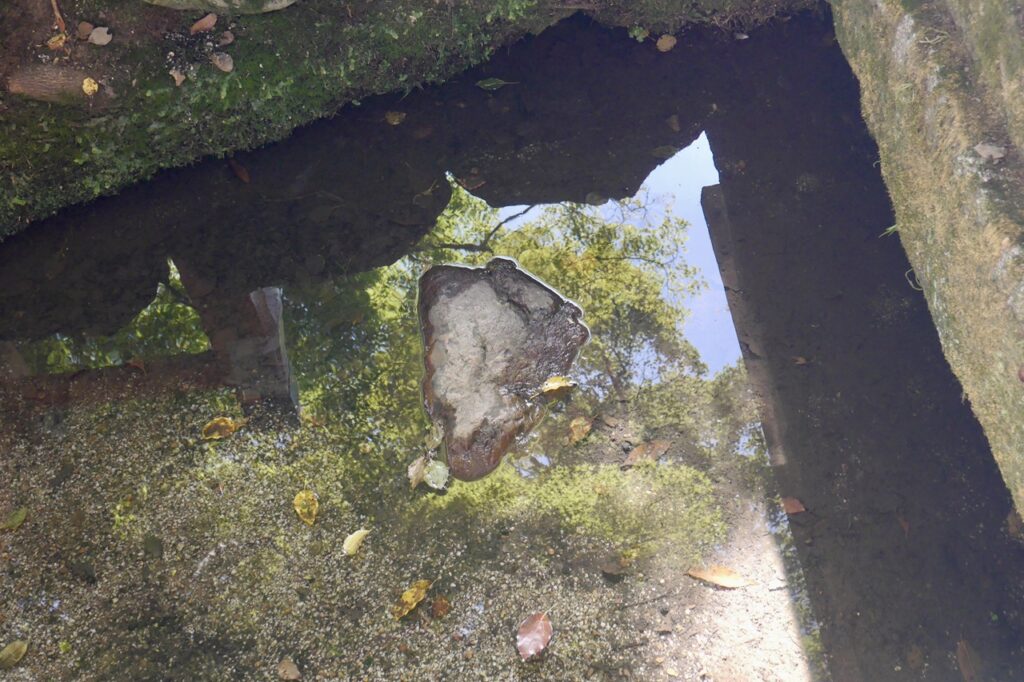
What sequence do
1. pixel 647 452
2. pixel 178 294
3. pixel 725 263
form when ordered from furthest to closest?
1. pixel 725 263
2. pixel 178 294
3. pixel 647 452

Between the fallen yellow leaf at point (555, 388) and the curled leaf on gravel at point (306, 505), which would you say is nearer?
the curled leaf on gravel at point (306, 505)

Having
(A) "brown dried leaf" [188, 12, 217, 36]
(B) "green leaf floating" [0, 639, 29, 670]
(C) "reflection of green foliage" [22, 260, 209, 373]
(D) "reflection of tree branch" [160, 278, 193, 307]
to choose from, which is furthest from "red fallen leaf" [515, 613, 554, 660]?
(A) "brown dried leaf" [188, 12, 217, 36]

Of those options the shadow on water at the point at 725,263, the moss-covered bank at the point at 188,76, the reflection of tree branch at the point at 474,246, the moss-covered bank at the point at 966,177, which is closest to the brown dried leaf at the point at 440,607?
the shadow on water at the point at 725,263

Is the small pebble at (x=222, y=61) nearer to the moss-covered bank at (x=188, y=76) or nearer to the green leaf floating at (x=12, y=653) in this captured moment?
the moss-covered bank at (x=188, y=76)

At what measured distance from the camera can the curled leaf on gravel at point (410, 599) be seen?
9.52 ft

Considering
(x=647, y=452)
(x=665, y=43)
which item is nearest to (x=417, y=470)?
(x=647, y=452)

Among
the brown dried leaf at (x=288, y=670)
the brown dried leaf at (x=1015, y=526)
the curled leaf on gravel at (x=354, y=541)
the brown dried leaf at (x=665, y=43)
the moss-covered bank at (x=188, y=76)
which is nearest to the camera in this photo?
the brown dried leaf at (x=288, y=670)

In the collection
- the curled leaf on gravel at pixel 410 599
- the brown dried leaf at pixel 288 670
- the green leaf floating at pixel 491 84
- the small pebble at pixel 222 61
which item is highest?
the small pebble at pixel 222 61

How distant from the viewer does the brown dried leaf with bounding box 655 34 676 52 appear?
4922 millimetres

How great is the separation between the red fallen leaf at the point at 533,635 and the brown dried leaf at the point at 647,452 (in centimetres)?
78

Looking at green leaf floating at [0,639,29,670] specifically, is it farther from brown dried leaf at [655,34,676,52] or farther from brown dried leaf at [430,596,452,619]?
brown dried leaf at [655,34,676,52]

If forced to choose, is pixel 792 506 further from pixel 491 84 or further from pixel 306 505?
pixel 491 84

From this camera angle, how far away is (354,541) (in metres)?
3.07

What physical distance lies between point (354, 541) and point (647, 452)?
135cm
